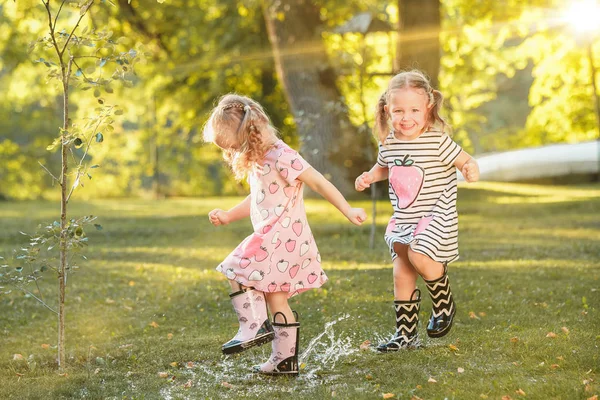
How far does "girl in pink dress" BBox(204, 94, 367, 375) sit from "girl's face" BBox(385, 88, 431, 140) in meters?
0.67

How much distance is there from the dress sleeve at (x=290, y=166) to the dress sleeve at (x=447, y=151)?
0.87 meters

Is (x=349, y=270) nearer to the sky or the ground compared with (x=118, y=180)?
nearer to the ground

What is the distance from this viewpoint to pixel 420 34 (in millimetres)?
15531

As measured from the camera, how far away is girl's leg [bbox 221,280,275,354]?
4.46 metres

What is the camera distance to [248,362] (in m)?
5.15

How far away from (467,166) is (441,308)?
2.91 ft

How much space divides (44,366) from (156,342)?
0.84 metres

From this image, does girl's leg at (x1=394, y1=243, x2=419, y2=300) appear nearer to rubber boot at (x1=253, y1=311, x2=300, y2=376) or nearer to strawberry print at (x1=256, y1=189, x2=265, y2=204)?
rubber boot at (x1=253, y1=311, x2=300, y2=376)

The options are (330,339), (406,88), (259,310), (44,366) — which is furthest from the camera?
(330,339)

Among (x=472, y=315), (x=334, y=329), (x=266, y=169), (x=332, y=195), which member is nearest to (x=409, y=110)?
(x=332, y=195)

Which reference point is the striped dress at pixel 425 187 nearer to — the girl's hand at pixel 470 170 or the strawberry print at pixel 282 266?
the girl's hand at pixel 470 170

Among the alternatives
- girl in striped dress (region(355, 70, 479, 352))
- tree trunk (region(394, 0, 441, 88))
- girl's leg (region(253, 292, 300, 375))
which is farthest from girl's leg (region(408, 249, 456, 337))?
tree trunk (region(394, 0, 441, 88))

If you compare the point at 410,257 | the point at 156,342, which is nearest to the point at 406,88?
the point at 410,257

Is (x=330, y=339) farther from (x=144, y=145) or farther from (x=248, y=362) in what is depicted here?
(x=144, y=145)
